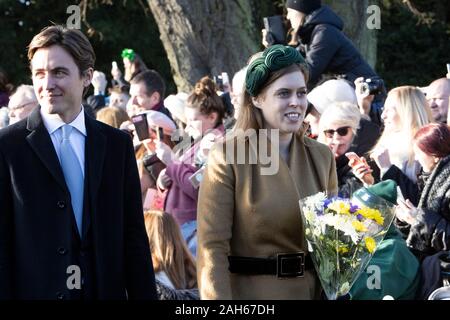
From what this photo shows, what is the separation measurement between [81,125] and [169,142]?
4.13 metres

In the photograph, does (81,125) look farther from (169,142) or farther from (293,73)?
(169,142)

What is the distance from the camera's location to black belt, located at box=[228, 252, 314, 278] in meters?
4.61

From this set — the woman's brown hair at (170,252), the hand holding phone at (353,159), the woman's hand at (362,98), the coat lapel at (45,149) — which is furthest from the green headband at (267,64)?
the woman's hand at (362,98)

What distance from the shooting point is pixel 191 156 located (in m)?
8.09

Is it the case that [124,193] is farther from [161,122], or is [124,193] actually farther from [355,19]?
[355,19]

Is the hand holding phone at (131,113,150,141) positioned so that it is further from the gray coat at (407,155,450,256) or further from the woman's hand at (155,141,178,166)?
the gray coat at (407,155,450,256)

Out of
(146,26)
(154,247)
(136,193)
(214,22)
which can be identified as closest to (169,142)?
(154,247)

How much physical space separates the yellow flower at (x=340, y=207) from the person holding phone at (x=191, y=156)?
3.04 m

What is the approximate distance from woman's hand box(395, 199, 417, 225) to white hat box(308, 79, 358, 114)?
1775 mm

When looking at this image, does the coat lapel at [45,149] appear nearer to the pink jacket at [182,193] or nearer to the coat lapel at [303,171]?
the coat lapel at [303,171]

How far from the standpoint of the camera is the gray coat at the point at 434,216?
630 cm

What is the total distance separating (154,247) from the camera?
249 inches

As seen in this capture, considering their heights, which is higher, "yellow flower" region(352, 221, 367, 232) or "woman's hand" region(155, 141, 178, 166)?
"woman's hand" region(155, 141, 178, 166)

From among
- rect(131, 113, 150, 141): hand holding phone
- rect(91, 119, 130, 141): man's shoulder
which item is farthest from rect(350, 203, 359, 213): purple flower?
rect(131, 113, 150, 141): hand holding phone
